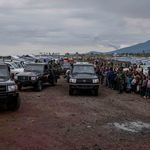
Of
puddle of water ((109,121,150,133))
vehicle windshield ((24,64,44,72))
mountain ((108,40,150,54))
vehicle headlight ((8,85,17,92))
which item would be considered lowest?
puddle of water ((109,121,150,133))

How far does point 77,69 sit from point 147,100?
505cm

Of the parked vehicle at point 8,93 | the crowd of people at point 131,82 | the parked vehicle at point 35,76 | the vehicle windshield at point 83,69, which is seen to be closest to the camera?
the parked vehicle at point 8,93

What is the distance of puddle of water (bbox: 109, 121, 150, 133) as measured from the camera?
12.9 meters

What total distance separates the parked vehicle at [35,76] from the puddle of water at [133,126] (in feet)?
39.2

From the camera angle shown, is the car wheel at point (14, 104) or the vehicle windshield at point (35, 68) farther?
the vehicle windshield at point (35, 68)

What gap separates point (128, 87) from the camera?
85.6ft

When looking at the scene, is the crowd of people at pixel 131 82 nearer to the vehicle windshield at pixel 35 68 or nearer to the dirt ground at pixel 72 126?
the dirt ground at pixel 72 126

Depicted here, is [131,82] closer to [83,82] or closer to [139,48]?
[83,82]

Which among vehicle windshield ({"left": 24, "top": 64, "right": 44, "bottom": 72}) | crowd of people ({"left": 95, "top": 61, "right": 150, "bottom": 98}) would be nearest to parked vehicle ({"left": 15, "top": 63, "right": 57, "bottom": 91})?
vehicle windshield ({"left": 24, "top": 64, "right": 44, "bottom": 72})

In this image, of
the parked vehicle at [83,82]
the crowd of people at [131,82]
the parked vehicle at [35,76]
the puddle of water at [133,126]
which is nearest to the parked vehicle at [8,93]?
the puddle of water at [133,126]

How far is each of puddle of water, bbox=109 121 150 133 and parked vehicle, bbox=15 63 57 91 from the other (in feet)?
39.2

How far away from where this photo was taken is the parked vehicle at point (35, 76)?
2516 cm

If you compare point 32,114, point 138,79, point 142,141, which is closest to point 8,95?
point 32,114

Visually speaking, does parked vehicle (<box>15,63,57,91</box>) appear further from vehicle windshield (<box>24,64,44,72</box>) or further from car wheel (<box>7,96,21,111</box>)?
car wheel (<box>7,96,21,111</box>)
